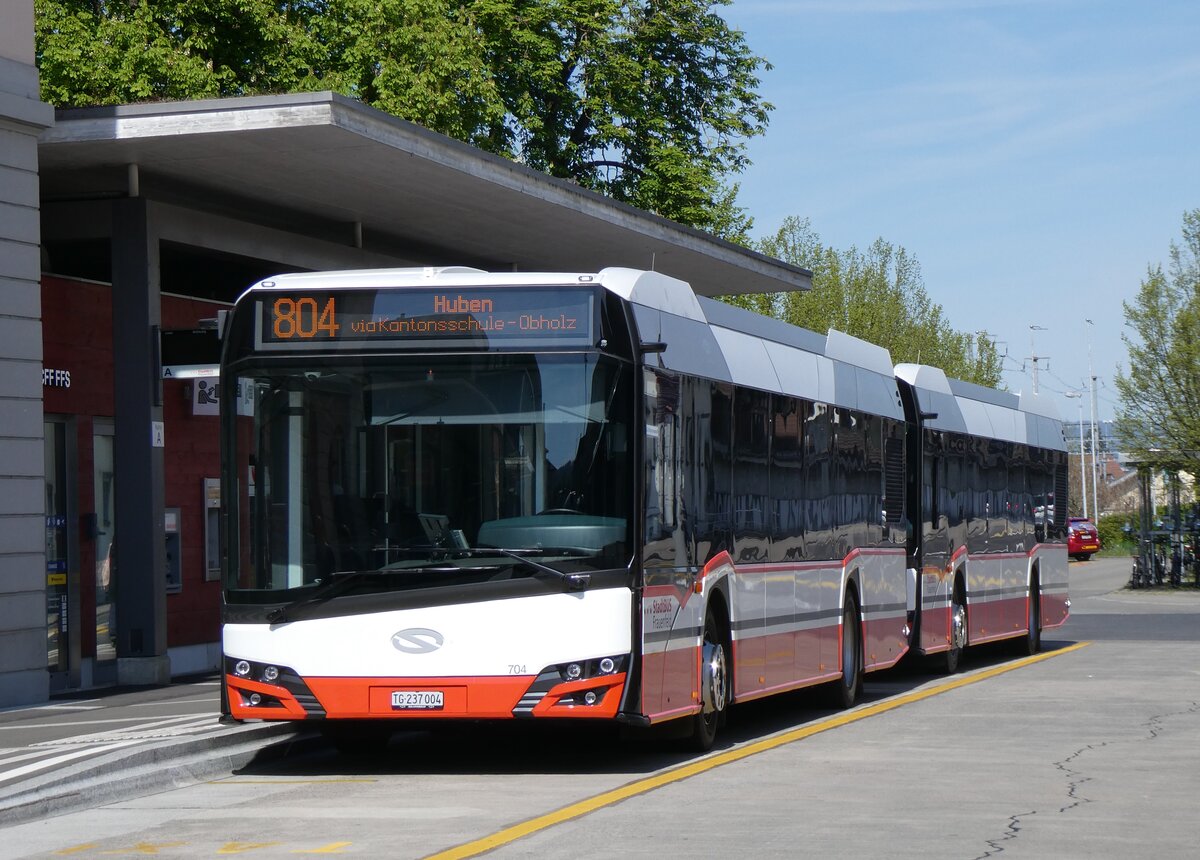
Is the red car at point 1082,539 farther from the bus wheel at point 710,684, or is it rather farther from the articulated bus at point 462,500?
the articulated bus at point 462,500

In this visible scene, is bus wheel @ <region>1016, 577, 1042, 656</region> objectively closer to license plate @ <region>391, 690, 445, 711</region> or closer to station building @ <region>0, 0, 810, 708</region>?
station building @ <region>0, 0, 810, 708</region>

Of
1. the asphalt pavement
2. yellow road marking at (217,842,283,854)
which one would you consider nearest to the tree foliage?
the asphalt pavement

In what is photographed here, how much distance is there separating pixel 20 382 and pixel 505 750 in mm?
6179

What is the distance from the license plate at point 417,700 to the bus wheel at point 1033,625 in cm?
1466

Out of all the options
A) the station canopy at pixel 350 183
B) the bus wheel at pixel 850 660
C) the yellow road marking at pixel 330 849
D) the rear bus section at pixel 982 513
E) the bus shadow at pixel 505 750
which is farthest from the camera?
the rear bus section at pixel 982 513

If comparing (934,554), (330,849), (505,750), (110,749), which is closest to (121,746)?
(110,749)

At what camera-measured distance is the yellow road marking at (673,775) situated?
882cm

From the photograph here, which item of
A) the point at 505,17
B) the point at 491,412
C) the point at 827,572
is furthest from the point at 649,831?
the point at 505,17

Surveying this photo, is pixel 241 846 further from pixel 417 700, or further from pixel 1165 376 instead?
pixel 1165 376

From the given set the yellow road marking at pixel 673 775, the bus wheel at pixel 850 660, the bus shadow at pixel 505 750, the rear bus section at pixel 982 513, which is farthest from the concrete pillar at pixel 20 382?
the rear bus section at pixel 982 513

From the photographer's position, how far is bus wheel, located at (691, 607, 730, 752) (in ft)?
42.8

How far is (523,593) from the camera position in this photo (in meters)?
11.4

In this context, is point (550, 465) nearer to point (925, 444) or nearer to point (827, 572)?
point (827, 572)

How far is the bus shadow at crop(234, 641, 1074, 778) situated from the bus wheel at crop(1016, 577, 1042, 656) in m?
8.71
